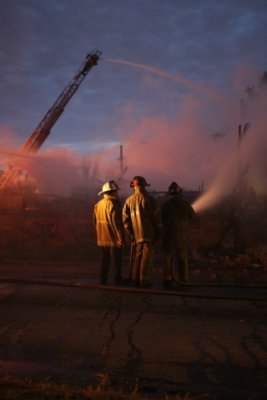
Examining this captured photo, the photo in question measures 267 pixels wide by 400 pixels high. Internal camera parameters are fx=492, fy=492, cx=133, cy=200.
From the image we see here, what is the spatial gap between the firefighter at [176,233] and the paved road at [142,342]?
1167 millimetres

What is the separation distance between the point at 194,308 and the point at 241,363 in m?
2.05

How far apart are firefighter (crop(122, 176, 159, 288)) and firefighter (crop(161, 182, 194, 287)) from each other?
251 millimetres

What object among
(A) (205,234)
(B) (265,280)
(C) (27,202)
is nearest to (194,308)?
(B) (265,280)

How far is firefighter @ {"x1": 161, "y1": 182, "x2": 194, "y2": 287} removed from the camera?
831 centimetres

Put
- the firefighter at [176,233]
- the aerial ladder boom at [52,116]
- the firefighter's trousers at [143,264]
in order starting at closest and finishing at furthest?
the firefighter's trousers at [143,264] < the firefighter at [176,233] < the aerial ladder boom at [52,116]

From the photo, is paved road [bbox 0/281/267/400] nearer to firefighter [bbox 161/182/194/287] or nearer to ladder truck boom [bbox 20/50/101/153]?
firefighter [bbox 161/182/194/287]

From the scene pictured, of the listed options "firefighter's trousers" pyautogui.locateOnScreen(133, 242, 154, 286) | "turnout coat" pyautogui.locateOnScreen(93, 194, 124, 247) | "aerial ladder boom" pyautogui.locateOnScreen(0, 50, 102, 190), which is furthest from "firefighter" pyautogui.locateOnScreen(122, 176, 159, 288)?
"aerial ladder boom" pyautogui.locateOnScreen(0, 50, 102, 190)

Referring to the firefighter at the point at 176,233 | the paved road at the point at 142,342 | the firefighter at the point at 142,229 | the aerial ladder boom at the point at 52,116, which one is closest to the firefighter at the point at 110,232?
the firefighter at the point at 142,229

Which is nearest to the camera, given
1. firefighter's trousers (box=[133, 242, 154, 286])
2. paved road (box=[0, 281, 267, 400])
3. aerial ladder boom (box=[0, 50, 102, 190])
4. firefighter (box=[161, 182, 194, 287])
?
paved road (box=[0, 281, 267, 400])

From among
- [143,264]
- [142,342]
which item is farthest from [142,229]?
[142,342]

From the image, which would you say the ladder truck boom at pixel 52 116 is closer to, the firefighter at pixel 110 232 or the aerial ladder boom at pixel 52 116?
the aerial ladder boom at pixel 52 116

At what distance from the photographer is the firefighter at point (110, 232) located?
8.36 m

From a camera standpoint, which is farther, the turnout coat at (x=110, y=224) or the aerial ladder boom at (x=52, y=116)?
the aerial ladder boom at (x=52, y=116)

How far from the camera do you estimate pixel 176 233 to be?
8320 mm
